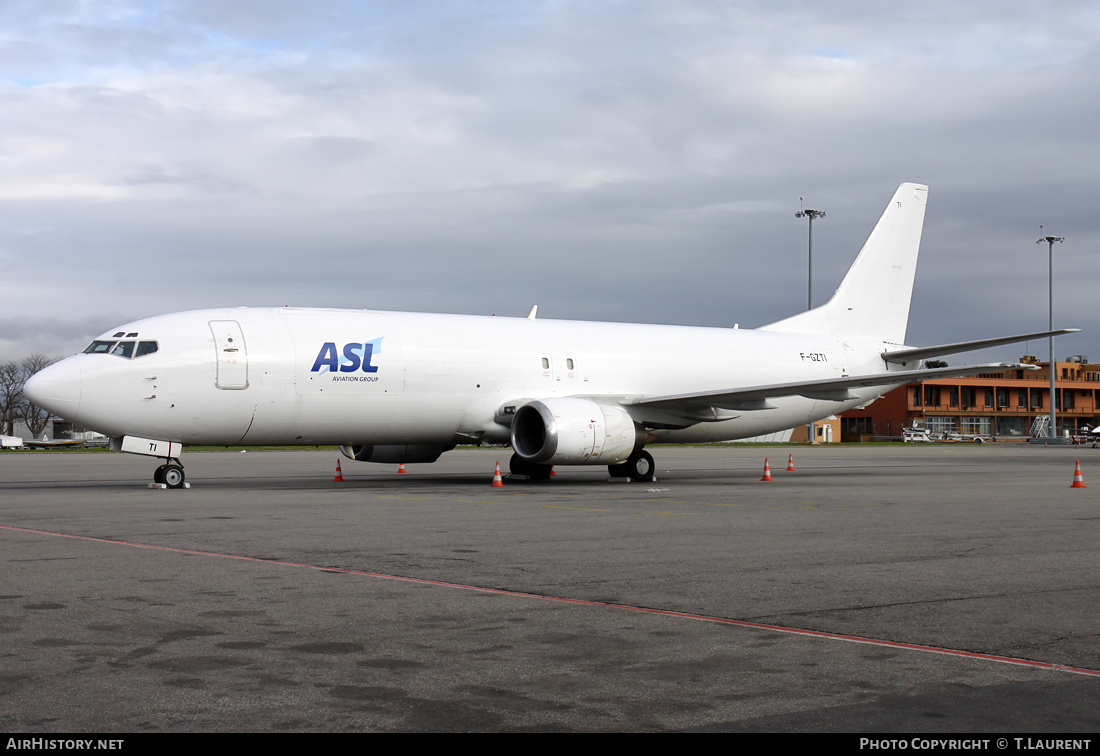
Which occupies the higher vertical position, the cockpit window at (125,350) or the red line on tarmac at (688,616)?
the cockpit window at (125,350)

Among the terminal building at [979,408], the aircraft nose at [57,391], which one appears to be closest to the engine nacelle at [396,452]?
the aircraft nose at [57,391]

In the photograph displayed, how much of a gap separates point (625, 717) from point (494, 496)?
14.7 m

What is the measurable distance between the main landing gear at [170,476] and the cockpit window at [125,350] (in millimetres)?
2334

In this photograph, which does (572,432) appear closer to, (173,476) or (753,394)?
(753,394)

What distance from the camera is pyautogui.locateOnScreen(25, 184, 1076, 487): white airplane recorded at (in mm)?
20328

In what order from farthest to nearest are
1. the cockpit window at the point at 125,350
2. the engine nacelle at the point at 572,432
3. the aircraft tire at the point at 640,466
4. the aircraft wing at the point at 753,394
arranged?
the aircraft tire at the point at 640,466 < the aircraft wing at the point at 753,394 < the engine nacelle at the point at 572,432 < the cockpit window at the point at 125,350

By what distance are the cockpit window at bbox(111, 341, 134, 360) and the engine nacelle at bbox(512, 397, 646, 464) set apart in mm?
7836

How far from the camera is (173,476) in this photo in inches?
824

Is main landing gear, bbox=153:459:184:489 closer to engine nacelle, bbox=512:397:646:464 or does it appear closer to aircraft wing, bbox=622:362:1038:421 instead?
→ engine nacelle, bbox=512:397:646:464

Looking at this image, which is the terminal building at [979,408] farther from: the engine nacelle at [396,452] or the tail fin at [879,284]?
the engine nacelle at [396,452]

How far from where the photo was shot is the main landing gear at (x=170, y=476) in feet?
68.4

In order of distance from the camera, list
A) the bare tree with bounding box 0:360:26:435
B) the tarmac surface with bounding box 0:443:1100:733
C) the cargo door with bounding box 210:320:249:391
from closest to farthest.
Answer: the tarmac surface with bounding box 0:443:1100:733 < the cargo door with bounding box 210:320:249:391 < the bare tree with bounding box 0:360:26:435

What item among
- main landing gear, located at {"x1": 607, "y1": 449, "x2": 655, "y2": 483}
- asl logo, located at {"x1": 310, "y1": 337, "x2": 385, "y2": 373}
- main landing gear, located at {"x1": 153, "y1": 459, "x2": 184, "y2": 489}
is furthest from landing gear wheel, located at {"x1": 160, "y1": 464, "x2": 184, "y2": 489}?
main landing gear, located at {"x1": 607, "y1": 449, "x2": 655, "y2": 483}
